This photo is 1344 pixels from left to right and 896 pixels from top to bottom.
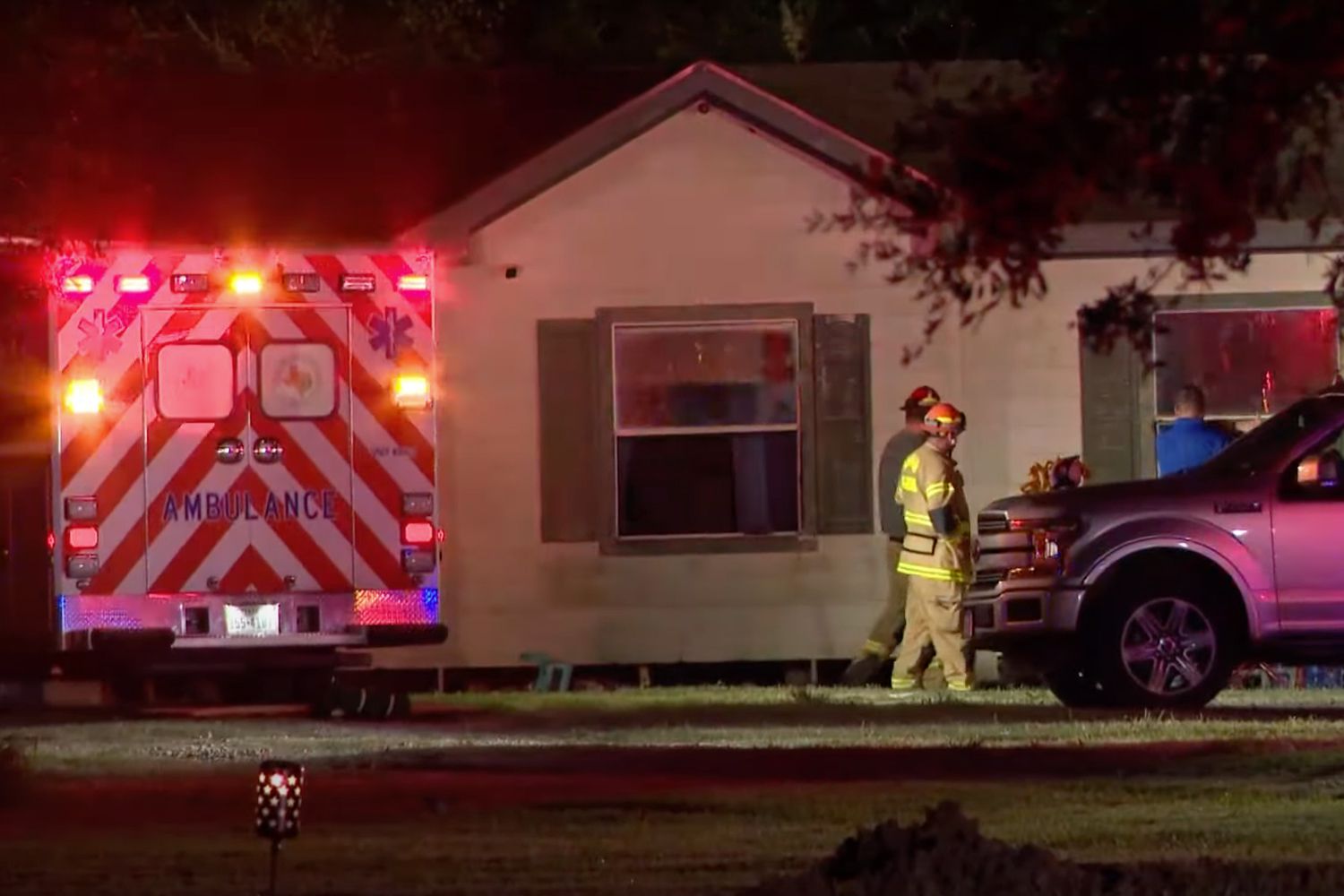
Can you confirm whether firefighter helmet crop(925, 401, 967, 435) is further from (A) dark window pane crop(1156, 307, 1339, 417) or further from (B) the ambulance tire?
(B) the ambulance tire

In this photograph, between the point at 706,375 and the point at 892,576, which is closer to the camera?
the point at 892,576

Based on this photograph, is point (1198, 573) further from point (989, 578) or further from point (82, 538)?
point (82, 538)

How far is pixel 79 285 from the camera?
54.1 feet

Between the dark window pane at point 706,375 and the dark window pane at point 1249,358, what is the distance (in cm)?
244

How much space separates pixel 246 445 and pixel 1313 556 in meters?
5.99

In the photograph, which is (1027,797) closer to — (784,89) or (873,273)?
(873,273)

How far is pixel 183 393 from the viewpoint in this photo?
16.6 metres

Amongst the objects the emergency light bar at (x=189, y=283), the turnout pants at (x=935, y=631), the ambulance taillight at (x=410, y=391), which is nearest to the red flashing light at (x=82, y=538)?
the emergency light bar at (x=189, y=283)

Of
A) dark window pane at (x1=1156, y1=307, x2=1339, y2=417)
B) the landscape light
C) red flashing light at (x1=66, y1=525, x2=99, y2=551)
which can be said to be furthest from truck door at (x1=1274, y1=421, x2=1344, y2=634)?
the landscape light

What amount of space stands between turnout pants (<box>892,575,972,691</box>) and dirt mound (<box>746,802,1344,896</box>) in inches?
318

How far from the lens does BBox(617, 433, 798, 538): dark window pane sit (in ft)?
60.9

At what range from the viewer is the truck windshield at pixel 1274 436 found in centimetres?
1527

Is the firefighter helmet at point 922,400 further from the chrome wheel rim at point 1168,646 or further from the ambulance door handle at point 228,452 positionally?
the ambulance door handle at point 228,452

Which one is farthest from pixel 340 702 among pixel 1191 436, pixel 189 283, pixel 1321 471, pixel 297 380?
pixel 1321 471
